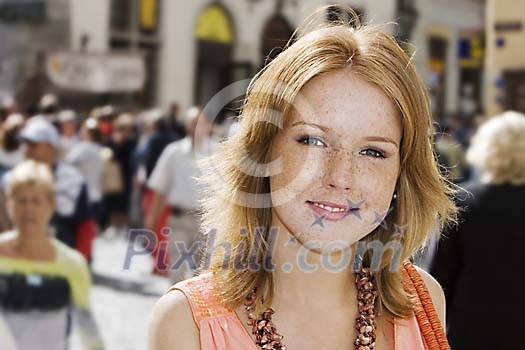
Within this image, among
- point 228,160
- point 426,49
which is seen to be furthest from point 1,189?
point 426,49

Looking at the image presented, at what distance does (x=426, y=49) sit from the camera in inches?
848

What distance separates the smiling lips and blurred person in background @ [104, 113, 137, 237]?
30.5 feet

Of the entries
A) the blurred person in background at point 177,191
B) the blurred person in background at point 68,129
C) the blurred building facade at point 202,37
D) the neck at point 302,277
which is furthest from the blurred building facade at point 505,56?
the neck at point 302,277

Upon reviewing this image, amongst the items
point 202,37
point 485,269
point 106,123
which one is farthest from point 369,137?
point 202,37

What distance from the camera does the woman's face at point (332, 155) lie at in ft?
5.28

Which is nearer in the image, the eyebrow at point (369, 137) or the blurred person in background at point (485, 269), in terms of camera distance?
the eyebrow at point (369, 137)

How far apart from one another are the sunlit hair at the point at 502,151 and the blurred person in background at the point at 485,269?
8 centimetres

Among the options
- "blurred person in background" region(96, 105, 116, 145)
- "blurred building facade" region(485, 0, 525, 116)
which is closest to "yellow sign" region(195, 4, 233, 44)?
"blurred person in background" region(96, 105, 116, 145)

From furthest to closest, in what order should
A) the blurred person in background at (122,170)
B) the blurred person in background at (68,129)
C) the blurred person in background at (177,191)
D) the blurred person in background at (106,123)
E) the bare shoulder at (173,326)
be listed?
1. the blurred person in background at (106,123)
2. the blurred person in background at (122,170)
3. the blurred person in background at (68,129)
4. the blurred person in background at (177,191)
5. the bare shoulder at (173,326)

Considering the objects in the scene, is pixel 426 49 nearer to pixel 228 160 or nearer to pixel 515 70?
pixel 515 70

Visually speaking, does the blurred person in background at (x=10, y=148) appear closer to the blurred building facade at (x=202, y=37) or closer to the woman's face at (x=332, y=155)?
the woman's face at (x=332, y=155)

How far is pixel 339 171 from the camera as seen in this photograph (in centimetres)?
161

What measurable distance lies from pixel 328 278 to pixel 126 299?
596cm

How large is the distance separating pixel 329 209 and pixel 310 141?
0.46 feet
